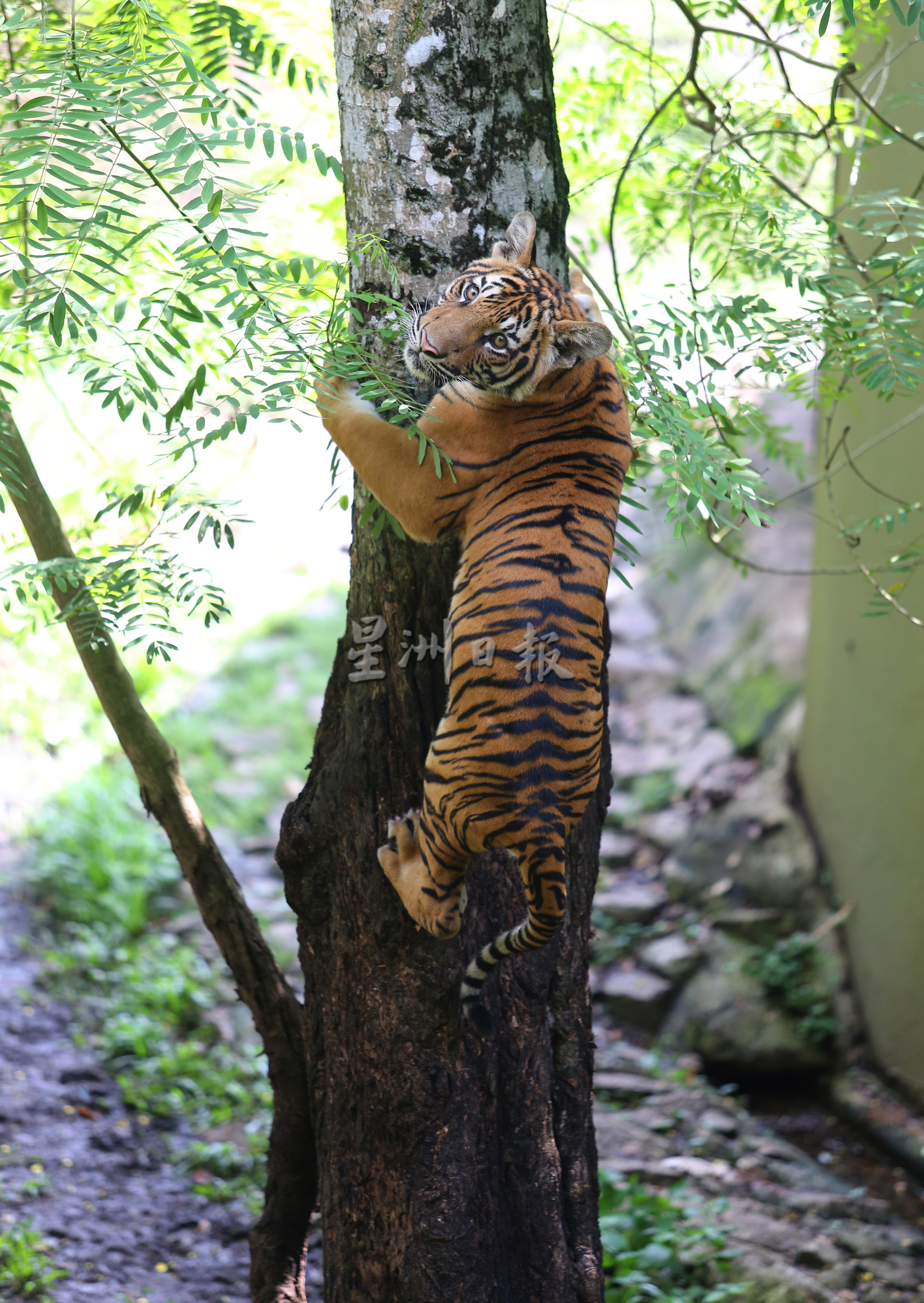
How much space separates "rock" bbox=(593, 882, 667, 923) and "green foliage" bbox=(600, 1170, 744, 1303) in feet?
7.87

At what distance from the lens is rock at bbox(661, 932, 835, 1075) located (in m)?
5.39

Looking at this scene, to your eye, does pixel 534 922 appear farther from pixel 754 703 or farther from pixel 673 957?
pixel 754 703

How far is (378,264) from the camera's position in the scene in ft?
7.69

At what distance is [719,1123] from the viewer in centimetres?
498

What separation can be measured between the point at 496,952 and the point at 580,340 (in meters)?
1.31

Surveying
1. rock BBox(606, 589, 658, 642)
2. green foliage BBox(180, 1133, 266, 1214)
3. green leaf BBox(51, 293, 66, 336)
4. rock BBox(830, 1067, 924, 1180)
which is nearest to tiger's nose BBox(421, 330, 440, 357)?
green leaf BBox(51, 293, 66, 336)

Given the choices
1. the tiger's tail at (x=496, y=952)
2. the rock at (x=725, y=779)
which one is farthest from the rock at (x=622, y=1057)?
the tiger's tail at (x=496, y=952)

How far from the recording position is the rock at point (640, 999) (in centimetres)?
588

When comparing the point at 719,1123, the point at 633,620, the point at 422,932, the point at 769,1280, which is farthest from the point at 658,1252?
the point at 633,620

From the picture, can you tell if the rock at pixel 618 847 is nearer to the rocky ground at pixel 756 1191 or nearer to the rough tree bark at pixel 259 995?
the rocky ground at pixel 756 1191

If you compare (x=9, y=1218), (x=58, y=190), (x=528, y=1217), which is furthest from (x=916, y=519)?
(x=9, y=1218)

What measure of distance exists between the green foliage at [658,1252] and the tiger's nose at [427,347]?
304 cm

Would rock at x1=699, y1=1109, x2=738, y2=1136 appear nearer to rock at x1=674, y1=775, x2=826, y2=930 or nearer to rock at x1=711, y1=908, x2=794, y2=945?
rock at x1=711, y1=908, x2=794, y2=945

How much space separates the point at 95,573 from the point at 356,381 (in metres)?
0.75
